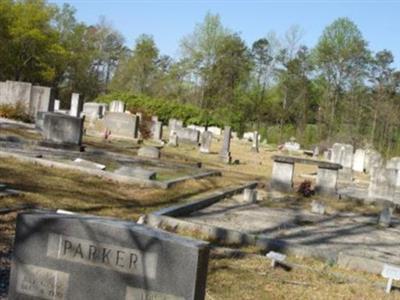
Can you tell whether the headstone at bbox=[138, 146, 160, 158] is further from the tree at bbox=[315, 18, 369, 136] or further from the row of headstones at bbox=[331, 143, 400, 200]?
the tree at bbox=[315, 18, 369, 136]

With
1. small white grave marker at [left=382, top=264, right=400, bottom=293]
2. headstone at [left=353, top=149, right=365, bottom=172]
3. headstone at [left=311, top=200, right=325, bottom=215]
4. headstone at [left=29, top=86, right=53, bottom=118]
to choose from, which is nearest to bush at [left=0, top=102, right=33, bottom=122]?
headstone at [left=29, top=86, right=53, bottom=118]

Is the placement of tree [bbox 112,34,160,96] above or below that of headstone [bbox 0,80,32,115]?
above

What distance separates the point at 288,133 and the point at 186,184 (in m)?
45.1

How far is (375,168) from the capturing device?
18.6 meters

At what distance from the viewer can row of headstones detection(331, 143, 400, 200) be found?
17.5 meters

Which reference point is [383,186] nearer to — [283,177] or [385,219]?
[283,177]

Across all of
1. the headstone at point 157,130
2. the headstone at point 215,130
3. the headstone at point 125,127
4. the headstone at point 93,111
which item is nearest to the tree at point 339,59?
the headstone at point 215,130

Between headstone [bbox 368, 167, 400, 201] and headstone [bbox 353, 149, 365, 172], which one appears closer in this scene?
headstone [bbox 368, 167, 400, 201]

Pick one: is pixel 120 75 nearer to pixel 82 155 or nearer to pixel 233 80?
pixel 233 80

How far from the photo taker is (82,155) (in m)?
16.2

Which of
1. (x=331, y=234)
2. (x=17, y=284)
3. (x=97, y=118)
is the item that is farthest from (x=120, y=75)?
(x=17, y=284)

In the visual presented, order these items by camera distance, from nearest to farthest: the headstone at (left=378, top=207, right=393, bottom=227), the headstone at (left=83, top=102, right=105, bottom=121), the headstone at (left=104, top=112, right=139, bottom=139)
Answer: the headstone at (left=378, top=207, right=393, bottom=227) < the headstone at (left=104, top=112, right=139, bottom=139) < the headstone at (left=83, top=102, right=105, bottom=121)

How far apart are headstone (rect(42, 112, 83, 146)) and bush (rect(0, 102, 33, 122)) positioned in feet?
28.4

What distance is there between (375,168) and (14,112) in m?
15.8
